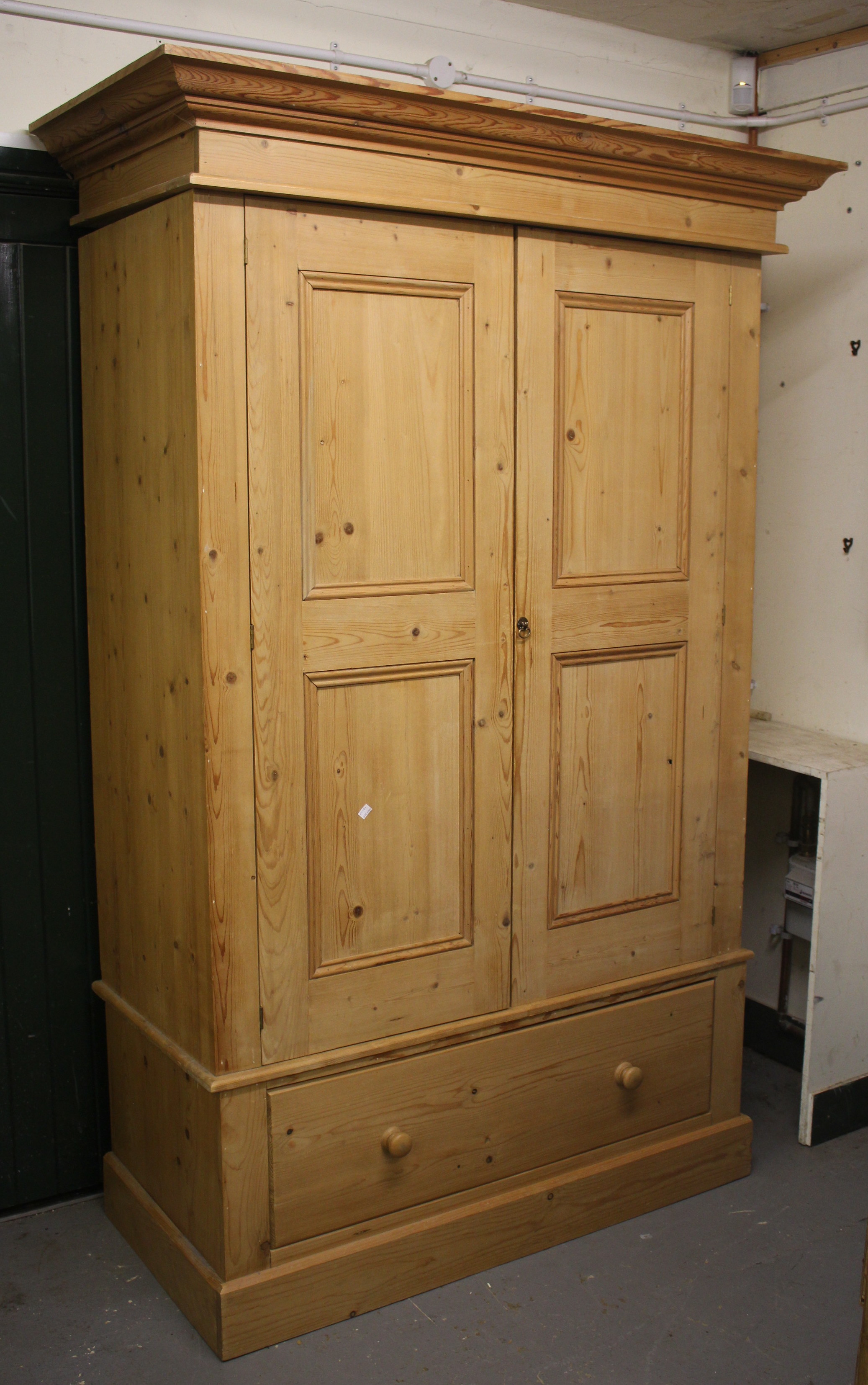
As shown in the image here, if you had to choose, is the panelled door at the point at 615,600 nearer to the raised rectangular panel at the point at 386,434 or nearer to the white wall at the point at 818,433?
the raised rectangular panel at the point at 386,434

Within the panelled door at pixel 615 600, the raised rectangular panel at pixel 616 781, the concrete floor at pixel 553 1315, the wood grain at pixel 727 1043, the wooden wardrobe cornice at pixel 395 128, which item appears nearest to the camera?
the wooden wardrobe cornice at pixel 395 128

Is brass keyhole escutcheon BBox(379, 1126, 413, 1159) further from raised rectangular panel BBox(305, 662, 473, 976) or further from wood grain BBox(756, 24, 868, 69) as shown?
wood grain BBox(756, 24, 868, 69)

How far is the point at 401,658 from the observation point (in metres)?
2.45

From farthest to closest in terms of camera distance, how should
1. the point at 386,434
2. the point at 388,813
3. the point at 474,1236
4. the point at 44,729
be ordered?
the point at 44,729 → the point at 474,1236 → the point at 388,813 → the point at 386,434

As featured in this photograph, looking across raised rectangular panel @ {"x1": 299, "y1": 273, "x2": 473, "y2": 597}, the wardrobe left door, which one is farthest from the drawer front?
raised rectangular panel @ {"x1": 299, "y1": 273, "x2": 473, "y2": 597}

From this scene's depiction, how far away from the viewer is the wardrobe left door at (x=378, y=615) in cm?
227

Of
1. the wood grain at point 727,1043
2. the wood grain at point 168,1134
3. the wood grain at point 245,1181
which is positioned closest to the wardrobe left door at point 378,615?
the wood grain at point 245,1181

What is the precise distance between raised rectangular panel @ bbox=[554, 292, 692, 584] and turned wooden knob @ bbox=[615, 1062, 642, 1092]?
44.8 inches

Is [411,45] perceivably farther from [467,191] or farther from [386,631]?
[386,631]

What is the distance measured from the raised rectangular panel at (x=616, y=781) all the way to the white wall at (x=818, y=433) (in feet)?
2.60

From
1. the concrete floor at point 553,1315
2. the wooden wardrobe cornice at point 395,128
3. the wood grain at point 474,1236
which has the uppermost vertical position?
the wooden wardrobe cornice at point 395,128

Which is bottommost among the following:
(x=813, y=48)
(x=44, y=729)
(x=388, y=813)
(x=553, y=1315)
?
(x=553, y=1315)

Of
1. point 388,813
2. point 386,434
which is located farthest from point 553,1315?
point 386,434

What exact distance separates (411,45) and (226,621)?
1.61 metres
